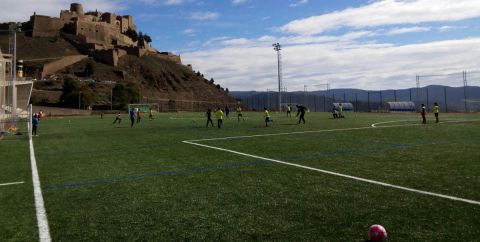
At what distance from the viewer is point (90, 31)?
14262cm

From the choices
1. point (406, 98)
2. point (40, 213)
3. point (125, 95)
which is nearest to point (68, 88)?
point (125, 95)

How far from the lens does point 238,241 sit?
4.89m

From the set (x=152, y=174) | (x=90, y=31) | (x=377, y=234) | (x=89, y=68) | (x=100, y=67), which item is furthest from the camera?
(x=90, y=31)

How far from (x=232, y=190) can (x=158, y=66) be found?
145m

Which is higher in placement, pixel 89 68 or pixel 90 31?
pixel 90 31

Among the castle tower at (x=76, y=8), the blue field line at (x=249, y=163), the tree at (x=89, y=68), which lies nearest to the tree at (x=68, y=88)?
the tree at (x=89, y=68)

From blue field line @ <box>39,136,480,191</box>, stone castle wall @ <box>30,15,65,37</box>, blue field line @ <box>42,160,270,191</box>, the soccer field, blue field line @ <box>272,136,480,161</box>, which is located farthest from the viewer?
stone castle wall @ <box>30,15,65,37</box>

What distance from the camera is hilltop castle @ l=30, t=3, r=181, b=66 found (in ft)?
440

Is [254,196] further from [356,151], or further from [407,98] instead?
[407,98]

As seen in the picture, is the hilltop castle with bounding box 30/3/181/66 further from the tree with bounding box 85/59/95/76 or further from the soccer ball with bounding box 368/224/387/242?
the soccer ball with bounding box 368/224/387/242

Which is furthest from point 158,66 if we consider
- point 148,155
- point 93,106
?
point 148,155

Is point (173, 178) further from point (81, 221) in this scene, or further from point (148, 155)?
point (148, 155)

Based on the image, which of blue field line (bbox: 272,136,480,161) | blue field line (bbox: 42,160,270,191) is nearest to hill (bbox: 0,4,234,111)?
blue field line (bbox: 272,136,480,161)

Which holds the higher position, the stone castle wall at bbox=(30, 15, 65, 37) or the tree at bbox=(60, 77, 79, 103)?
the stone castle wall at bbox=(30, 15, 65, 37)
